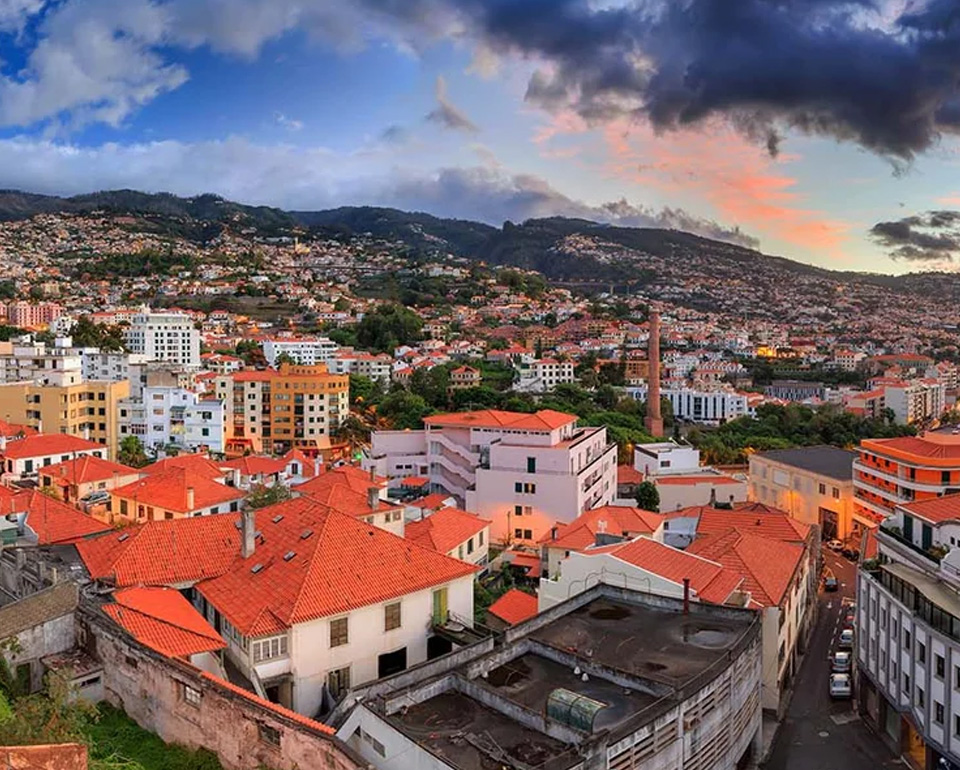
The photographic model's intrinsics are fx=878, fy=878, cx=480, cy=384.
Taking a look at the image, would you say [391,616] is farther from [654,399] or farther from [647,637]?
[654,399]

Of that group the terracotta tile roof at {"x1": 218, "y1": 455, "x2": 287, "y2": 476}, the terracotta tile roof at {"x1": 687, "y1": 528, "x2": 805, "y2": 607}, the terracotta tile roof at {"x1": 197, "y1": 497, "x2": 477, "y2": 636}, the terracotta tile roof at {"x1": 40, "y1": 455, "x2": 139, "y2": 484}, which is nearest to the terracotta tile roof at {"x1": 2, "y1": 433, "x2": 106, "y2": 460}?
the terracotta tile roof at {"x1": 40, "y1": 455, "x2": 139, "y2": 484}

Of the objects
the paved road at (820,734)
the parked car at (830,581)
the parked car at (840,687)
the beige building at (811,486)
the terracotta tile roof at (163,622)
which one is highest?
the terracotta tile roof at (163,622)

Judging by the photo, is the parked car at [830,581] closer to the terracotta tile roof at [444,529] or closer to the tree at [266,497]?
the terracotta tile roof at [444,529]

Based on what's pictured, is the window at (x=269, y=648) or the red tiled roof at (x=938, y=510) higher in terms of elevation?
the red tiled roof at (x=938, y=510)

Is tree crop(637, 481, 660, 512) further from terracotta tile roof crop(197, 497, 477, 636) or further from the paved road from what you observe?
terracotta tile roof crop(197, 497, 477, 636)

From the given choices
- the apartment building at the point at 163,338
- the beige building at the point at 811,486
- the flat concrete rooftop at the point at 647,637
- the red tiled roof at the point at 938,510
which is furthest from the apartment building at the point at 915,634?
the apartment building at the point at 163,338

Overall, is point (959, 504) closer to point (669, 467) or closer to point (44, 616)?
point (44, 616)
